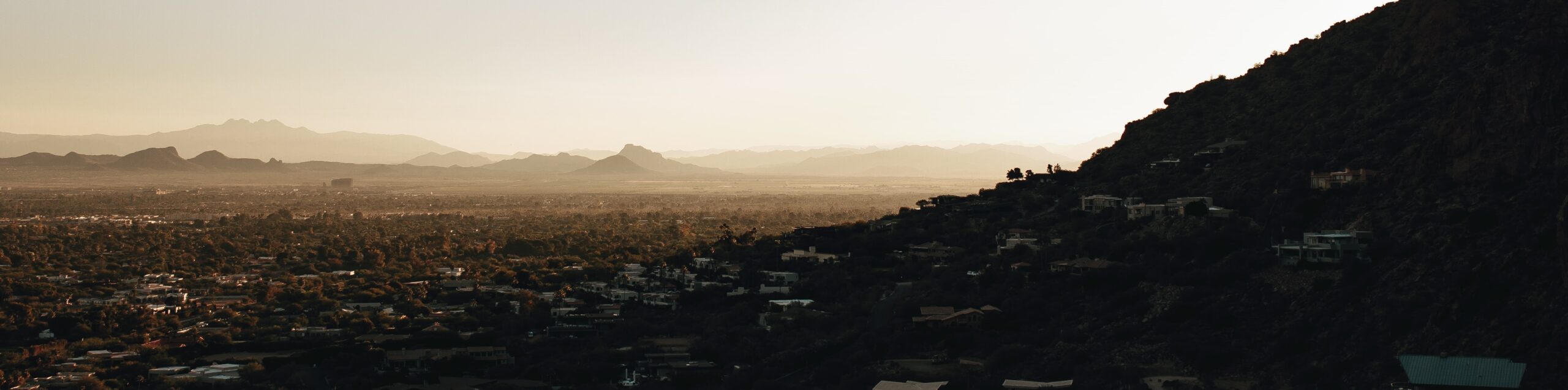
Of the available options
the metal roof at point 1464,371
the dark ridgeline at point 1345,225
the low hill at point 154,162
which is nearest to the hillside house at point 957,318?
the dark ridgeline at point 1345,225

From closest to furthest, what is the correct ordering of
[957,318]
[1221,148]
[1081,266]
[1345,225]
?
[957,318] → [1345,225] → [1081,266] → [1221,148]

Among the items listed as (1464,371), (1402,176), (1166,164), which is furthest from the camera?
(1166,164)

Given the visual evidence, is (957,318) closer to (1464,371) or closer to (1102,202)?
(1464,371)

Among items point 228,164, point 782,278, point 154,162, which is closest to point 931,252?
point 782,278

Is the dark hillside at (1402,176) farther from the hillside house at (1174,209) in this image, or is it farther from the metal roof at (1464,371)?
the hillside house at (1174,209)

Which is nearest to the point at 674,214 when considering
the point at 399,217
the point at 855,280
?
the point at 399,217
